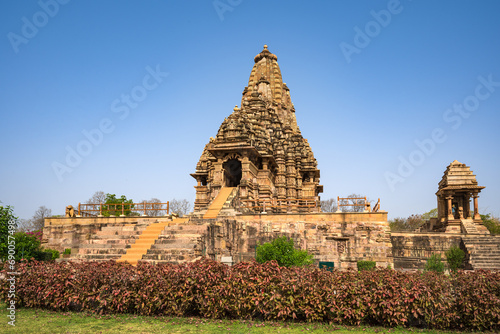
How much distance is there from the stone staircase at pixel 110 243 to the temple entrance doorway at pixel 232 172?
830 cm

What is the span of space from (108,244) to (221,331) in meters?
9.12

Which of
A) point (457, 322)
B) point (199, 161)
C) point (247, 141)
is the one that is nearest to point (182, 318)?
point (457, 322)

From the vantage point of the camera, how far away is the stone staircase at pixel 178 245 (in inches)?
521

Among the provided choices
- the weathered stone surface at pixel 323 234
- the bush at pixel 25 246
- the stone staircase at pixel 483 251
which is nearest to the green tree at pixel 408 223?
the stone staircase at pixel 483 251

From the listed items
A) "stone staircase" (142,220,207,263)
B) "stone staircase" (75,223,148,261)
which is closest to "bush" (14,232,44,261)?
"stone staircase" (75,223,148,261)

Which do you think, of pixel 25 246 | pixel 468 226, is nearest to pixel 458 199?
pixel 468 226

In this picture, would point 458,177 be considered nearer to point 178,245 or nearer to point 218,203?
point 218,203

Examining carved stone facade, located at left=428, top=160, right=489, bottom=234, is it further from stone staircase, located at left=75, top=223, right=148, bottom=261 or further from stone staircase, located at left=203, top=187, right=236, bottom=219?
stone staircase, located at left=75, top=223, right=148, bottom=261

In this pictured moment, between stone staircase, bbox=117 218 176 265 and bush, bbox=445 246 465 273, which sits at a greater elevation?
stone staircase, bbox=117 218 176 265

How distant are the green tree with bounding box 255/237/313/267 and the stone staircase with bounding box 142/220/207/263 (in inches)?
91.5

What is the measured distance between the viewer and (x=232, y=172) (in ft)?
84.2

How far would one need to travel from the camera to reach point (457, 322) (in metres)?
7.67

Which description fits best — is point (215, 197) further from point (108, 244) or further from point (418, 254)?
point (418, 254)

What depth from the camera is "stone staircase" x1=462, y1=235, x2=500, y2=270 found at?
20.2 meters
